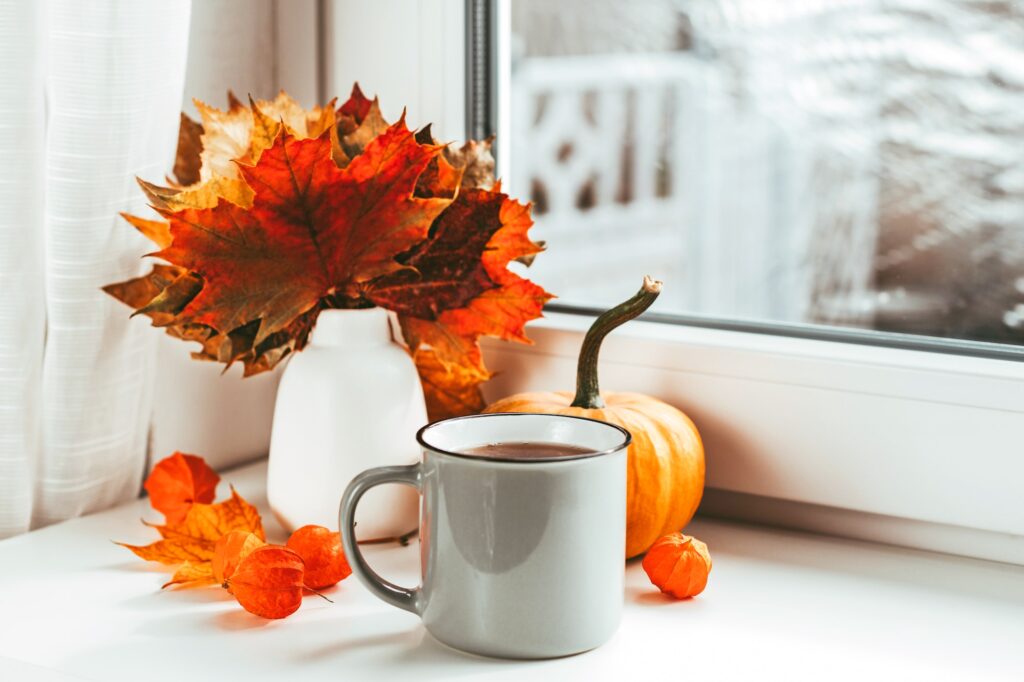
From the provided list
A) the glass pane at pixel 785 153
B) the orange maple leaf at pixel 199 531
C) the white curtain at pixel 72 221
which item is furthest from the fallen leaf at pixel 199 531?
the glass pane at pixel 785 153

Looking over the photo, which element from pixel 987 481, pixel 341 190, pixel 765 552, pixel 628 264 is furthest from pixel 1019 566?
pixel 628 264

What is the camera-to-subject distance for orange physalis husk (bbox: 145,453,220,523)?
0.72 meters

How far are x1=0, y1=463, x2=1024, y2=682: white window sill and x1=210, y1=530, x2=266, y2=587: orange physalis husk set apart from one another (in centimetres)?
2

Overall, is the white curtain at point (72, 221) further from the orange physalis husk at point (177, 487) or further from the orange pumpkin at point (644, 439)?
the orange pumpkin at point (644, 439)

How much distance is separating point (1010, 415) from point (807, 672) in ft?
0.82

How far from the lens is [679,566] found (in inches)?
24.1

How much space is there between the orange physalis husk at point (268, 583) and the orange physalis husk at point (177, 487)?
158mm

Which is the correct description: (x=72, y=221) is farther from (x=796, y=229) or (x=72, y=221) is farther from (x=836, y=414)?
(x=796, y=229)

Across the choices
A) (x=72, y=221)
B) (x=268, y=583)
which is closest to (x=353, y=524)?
(x=268, y=583)

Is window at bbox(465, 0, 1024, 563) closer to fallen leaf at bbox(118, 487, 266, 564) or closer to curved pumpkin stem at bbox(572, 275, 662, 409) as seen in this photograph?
curved pumpkin stem at bbox(572, 275, 662, 409)

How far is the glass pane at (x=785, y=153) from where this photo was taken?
2555 millimetres

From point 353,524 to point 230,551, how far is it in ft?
0.33

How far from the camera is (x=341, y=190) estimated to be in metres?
0.62

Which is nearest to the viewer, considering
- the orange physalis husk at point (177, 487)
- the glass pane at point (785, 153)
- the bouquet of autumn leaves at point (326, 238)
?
the bouquet of autumn leaves at point (326, 238)
